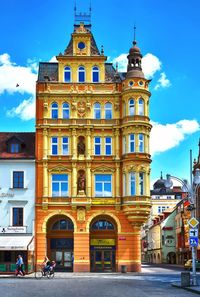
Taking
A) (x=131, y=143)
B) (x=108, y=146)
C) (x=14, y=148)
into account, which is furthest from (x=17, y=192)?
(x=131, y=143)

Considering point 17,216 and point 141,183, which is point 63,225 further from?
point 141,183

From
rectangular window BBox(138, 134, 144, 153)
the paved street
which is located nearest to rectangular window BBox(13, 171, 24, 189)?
rectangular window BBox(138, 134, 144, 153)

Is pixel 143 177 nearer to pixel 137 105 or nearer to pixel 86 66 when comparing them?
pixel 137 105

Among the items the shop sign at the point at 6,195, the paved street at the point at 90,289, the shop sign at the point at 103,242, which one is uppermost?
the shop sign at the point at 6,195

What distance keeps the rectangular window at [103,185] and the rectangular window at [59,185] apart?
131 inches

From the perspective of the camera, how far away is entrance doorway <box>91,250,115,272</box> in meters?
63.1

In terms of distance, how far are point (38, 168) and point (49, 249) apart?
28.6 ft

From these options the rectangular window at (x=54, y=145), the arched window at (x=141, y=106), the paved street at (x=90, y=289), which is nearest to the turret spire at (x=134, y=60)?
the arched window at (x=141, y=106)

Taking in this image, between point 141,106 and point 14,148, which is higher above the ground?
point 141,106

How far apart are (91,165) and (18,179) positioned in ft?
26.3

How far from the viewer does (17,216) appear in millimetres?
62406

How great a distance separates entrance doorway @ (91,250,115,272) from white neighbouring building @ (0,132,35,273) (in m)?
6.75

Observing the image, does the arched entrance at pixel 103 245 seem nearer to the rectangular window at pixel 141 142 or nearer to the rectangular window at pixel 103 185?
the rectangular window at pixel 103 185

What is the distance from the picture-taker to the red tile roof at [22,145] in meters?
64.0
